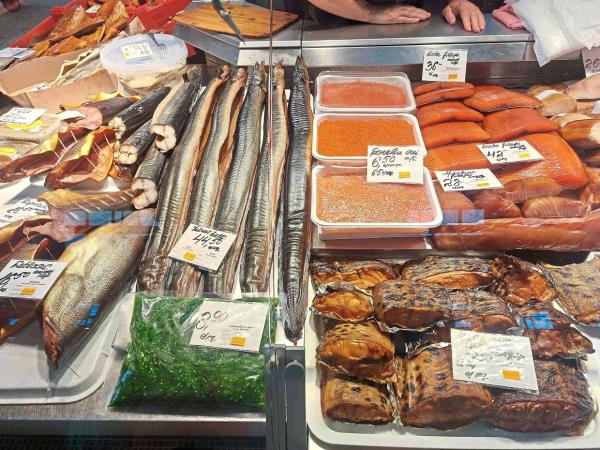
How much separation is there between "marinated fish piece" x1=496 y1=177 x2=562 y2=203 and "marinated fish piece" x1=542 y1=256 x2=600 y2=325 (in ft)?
1.11

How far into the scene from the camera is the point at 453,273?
1745mm

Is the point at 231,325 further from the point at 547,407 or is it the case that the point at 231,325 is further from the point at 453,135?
the point at 453,135

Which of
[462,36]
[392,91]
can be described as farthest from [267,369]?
[462,36]

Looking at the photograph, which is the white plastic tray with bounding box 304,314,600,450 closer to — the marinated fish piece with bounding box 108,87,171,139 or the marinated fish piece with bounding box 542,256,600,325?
the marinated fish piece with bounding box 542,256,600,325

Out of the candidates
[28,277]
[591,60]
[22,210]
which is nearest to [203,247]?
[28,277]

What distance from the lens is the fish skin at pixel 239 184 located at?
1763mm

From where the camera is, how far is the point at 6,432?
1590 millimetres

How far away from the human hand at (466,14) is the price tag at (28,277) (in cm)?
255

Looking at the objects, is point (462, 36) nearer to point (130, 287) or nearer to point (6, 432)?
Answer: point (130, 287)

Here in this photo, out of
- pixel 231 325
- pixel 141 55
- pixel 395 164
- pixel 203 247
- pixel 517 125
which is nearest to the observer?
pixel 231 325

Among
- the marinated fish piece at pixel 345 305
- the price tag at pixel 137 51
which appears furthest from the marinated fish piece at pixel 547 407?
the price tag at pixel 137 51

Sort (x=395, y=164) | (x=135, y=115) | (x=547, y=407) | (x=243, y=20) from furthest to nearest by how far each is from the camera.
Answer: (x=243, y=20) → (x=135, y=115) → (x=395, y=164) → (x=547, y=407)

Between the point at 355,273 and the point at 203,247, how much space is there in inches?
25.3

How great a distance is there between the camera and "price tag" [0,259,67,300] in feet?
5.42
